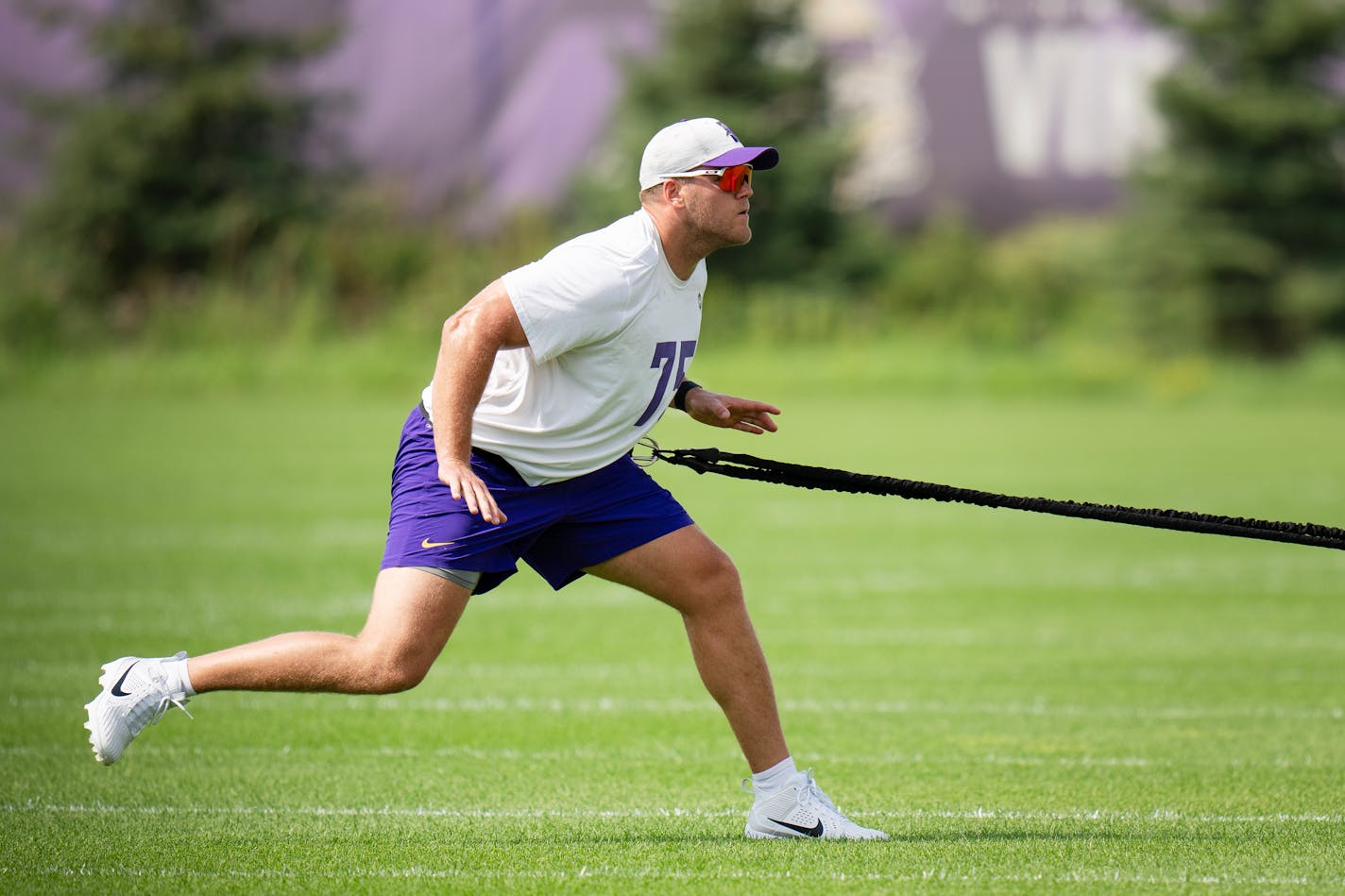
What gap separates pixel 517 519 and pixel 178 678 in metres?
1.14

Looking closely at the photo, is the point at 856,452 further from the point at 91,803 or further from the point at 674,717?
the point at 91,803

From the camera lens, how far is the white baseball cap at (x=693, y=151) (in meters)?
5.66

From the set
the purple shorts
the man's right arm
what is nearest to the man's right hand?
the man's right arm

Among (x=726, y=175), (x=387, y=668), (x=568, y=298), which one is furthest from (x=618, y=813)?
(x=726, y=175)

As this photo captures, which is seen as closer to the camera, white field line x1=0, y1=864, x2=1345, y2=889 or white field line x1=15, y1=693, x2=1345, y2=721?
white field line x1=0, y1=864, x2=1345, y2=889

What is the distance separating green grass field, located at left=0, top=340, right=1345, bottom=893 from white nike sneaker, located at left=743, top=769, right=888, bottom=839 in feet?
0.30

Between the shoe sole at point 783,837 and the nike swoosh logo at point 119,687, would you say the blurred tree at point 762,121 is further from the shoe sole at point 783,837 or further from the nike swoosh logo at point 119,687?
the nike swoosh logo at point 119,687

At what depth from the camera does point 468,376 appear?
5340mm

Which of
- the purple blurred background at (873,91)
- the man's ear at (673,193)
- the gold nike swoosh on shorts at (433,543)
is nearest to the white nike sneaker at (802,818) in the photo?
the gold nike swoosh on shorts at (433,543)

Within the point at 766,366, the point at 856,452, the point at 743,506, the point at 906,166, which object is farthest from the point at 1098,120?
the point at 743,506

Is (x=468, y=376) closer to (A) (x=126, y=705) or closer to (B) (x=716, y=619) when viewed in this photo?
(B) (x=716, y=619)

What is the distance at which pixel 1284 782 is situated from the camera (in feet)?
22.6

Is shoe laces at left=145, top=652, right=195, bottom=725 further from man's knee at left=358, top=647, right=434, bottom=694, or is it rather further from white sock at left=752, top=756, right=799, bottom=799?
white sock at left=752, top=756, right=799, bottom=799

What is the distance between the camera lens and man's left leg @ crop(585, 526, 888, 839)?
5.88 meters
